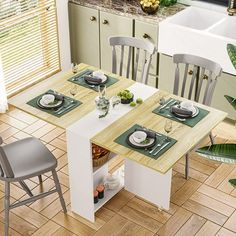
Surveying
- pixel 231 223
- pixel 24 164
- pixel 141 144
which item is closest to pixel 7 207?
pixel 24 164

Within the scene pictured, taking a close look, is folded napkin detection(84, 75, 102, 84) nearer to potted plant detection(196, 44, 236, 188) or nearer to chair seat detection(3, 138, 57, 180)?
chair seat detection(3, 138, 57, 180)

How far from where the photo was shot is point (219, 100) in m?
4.67

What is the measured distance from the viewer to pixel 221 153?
2568 millimetres

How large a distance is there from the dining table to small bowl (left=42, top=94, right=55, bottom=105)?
8 centimetres

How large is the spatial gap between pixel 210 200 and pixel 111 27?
83.2 inches

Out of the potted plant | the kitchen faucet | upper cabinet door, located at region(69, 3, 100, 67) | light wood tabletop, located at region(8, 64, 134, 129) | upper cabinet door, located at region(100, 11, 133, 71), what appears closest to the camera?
the potted plant

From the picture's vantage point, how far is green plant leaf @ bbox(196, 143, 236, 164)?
2553 millimetres

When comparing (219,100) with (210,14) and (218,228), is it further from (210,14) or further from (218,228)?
(218,228)

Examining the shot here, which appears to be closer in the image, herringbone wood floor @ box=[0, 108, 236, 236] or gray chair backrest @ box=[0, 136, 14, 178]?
gray chair backrest @ box=[0, 136, 14, 178]

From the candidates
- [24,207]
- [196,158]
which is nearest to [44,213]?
[24,207]

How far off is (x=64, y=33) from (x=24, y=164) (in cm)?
233

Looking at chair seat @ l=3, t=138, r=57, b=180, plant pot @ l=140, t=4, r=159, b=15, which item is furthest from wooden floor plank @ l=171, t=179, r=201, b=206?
plant pot @ l=140, t=4, r=159, b=15

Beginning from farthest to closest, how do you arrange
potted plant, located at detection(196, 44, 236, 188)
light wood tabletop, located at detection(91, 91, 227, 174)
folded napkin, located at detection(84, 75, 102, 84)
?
folded napkin, located at detection(84, 75, 102, 84) < light wood tabletop, located at detection(91, 91, 227, 174) < potted plant, located at detection(196, 44, 236, 188)

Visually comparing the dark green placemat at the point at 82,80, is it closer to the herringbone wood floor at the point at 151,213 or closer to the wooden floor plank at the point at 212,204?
the herringbone wood floor at the point at 151,213
